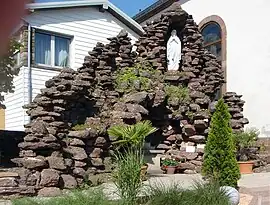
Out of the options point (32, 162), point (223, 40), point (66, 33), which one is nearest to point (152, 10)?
point (223, 40)

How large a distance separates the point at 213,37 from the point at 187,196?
13.9 metres

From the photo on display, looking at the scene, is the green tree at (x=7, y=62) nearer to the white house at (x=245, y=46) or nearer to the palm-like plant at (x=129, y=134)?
the palm-like plant at (x=129, y=134)

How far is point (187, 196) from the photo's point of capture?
6.75 metres

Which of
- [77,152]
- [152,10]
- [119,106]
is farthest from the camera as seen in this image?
[152,10]

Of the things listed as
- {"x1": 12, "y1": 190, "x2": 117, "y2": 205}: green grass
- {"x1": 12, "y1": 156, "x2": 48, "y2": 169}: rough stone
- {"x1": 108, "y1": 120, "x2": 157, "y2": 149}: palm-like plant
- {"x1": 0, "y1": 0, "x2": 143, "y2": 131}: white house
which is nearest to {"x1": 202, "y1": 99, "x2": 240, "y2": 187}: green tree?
{"x1": 108, "y1": 120, "x2": 157, "y2": 149}: palm-like plant

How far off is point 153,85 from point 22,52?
4.74 meters

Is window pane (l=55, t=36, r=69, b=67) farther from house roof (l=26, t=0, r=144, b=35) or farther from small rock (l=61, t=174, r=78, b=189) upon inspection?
small rock (l=61, t=174, r=78, b=189)

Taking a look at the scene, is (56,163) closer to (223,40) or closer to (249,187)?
(249,187)

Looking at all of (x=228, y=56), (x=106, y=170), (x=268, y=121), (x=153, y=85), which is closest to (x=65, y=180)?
(x=106, y=170)

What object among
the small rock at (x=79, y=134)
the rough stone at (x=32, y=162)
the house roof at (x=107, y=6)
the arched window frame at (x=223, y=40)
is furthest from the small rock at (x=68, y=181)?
the arched window frame at (x=223, y=40)

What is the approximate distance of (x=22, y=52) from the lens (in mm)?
15172

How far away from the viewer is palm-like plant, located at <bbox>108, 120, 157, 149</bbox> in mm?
10062

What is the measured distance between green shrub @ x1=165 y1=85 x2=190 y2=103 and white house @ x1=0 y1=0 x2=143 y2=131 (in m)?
4.25

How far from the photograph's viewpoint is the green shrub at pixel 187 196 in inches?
259
